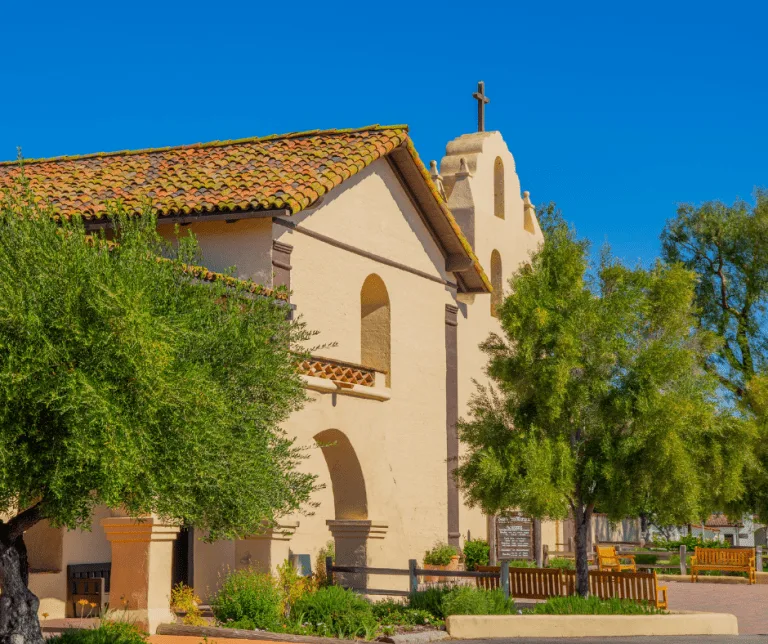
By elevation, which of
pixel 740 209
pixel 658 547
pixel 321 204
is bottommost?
pixel 658 547

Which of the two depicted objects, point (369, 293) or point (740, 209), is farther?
point (740, 209)

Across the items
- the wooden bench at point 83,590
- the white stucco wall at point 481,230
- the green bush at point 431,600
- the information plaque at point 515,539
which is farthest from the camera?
the information plaque at point 515,539

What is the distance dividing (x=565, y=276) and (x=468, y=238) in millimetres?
9296

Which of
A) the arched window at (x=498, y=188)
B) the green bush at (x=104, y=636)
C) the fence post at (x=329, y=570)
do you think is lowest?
the green bush at (x=104, y=636)

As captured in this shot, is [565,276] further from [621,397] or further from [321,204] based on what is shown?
[321,204]

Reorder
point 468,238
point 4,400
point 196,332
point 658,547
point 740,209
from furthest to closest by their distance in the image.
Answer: point 658,547, point 740,209, point 468,238, point 196,332, point 4,400

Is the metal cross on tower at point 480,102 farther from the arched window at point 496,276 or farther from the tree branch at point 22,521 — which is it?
the tree branch at point 22,521

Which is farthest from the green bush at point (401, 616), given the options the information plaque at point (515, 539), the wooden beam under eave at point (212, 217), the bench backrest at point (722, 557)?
the bench backrest at point (722, 557)

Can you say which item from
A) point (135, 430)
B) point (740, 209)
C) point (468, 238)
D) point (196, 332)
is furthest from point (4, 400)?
point (740, 209)

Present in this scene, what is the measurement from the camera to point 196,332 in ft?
38.8

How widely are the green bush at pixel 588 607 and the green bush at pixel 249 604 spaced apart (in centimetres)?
→ 451

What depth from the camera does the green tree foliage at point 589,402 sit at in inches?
782

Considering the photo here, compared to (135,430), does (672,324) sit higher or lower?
higher

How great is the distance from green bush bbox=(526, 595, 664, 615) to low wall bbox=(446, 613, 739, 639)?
0.94ft
